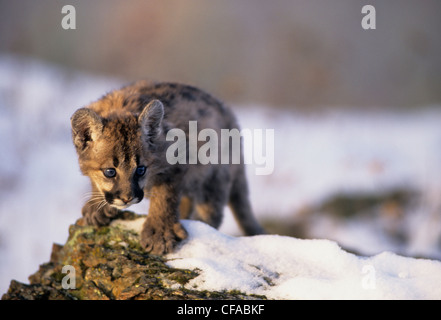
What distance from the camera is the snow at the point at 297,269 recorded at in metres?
3.12

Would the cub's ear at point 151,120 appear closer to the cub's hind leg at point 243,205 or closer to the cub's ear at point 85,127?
the cub's ear at point 85,127

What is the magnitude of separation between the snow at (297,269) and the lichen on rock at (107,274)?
0.42 feet

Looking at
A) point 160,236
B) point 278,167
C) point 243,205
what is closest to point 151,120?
point 160,236

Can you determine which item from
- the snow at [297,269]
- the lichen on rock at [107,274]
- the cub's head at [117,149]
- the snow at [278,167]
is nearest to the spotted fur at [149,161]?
the cub's head at [117,149]

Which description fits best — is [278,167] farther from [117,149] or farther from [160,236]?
[117,149]

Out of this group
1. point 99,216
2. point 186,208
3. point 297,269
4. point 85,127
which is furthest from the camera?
point 186,208

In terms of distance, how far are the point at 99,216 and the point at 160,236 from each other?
704 millimetres

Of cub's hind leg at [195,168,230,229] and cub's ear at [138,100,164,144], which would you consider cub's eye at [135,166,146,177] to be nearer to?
cub's ear at [138,100,164,144]

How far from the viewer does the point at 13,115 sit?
975cm

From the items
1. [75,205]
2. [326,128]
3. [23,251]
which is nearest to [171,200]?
[23,251]

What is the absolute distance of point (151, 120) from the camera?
13.4 feet

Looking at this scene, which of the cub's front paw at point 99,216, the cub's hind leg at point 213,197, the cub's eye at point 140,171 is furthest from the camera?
the cub's hind leg at point 213,197

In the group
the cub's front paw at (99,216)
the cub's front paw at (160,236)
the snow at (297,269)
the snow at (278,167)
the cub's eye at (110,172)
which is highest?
the snow at (278,167)

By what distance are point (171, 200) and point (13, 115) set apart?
22.1 feet
